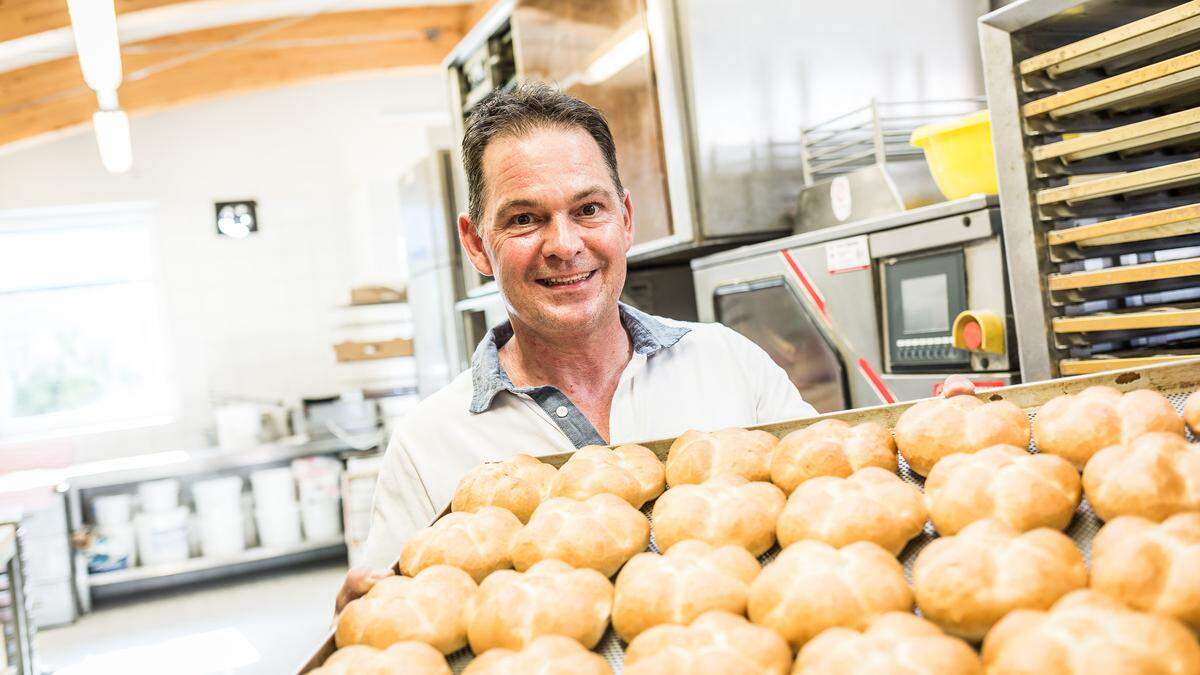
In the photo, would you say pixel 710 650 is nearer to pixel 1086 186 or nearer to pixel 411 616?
pixel 411 616

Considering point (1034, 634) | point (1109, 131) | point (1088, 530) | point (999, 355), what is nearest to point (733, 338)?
point (999, 355)

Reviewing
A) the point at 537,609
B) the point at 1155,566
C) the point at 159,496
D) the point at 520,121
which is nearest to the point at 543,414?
the point at 520,121

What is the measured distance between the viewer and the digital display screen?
187 centimetres

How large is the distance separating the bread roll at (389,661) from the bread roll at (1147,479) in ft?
1.82

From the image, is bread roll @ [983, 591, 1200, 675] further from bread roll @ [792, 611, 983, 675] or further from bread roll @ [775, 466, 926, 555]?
bread roll @ [775, 466, 926, 555]

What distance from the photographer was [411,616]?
2.56ft

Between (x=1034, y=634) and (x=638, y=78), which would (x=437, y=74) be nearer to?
(x=638, y=78)

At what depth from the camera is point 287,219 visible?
7.01m

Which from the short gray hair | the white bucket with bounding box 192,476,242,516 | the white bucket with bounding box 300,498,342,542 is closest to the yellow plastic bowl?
the short gray hair

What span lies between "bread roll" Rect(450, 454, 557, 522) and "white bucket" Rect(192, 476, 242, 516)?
527 cm

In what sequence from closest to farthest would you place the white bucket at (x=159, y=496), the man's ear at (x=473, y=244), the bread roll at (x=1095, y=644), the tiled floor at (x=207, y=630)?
1. the bread roll at (x=1095, y=644)
2. the man's ear at (x=473, y=244)
3. the tiled floor at (x=207, y=630)
4. the white bucket at (x=159, y=496)

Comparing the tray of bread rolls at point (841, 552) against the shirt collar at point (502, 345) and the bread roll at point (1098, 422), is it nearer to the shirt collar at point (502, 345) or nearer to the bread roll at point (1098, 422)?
the bread roll at point (1098, 422)

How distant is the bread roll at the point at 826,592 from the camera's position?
676 millimetres

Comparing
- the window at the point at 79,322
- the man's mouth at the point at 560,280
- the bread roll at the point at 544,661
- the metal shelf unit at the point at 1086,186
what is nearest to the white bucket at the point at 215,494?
the window at the point at 79,322
